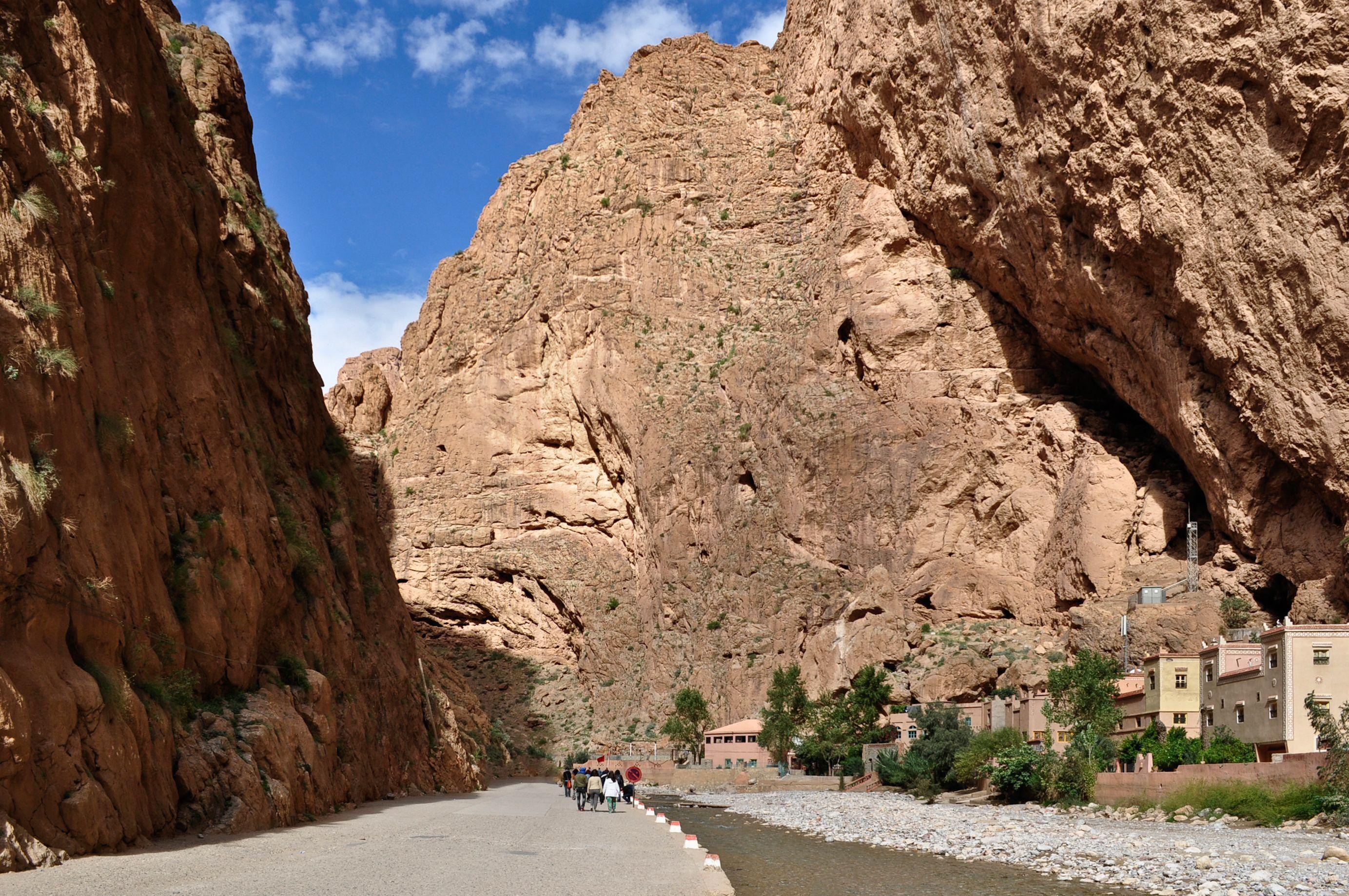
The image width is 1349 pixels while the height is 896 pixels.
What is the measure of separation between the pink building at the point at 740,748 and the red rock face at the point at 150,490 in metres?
29.4

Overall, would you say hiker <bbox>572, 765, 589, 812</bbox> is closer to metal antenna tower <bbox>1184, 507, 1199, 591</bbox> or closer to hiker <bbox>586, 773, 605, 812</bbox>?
hiker <bbox>586, 773, 605, 812</bbox>

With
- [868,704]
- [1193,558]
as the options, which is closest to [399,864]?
[1193,558]

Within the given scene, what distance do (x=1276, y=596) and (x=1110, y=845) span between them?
76.0 feet

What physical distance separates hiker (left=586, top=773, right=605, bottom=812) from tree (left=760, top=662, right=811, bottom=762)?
26.2 meters

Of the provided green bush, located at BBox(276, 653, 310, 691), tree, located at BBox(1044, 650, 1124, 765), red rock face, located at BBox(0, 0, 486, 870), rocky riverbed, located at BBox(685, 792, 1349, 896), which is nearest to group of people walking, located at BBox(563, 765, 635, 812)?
red rock face, located at BBox(0, 0, 486, 870)

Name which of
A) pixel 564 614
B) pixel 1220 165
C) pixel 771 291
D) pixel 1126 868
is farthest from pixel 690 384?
pixel 1126 868

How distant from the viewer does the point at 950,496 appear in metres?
56.5

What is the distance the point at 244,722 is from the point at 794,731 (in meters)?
38.9

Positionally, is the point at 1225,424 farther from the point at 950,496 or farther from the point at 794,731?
the point at 794,731

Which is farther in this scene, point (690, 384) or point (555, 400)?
point (555, 400)

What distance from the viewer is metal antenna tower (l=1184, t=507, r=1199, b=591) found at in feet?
149

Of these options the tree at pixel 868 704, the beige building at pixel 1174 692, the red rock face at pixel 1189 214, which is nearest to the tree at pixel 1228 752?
the beige building at pixel 1174 692

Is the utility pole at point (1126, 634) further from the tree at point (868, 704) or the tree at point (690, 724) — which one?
the tree at point (690, 724)

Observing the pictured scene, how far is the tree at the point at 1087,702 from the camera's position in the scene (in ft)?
124
